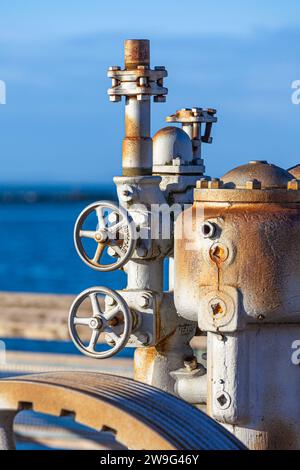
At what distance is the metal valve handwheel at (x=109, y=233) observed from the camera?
897 cm

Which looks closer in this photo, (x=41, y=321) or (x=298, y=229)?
(x=298, y=229)

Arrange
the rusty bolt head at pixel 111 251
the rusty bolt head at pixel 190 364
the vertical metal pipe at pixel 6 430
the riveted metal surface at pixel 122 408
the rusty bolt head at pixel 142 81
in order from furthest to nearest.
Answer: the rusty bolt head at pixel 190 364 → the rusty bolt head at pixel 142 81 → the rusty bolt head at pixel 111 251 → the vertical metal pipe at pixel 6 430 → the riveted metal surface at pixel 122 408

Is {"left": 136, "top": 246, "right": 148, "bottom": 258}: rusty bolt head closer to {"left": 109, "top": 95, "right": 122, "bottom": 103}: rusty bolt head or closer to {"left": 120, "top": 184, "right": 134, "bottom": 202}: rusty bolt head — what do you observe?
{"left": 120, "top": 184, "right": 134, "bottom": 202}: rusty bolt head

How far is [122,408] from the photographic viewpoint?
264 inches

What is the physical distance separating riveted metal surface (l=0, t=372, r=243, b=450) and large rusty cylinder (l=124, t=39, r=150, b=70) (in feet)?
9.16

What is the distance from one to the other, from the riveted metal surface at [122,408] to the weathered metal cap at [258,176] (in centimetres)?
190

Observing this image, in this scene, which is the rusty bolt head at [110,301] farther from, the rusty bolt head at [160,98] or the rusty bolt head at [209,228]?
the rusty bolt head at [160,98]

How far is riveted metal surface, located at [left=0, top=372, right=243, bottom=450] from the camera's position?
6.69 metres

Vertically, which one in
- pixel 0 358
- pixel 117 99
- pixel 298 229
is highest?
pixel 117 99

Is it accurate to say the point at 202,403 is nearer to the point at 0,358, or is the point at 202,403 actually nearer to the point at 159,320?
the point at 159,320

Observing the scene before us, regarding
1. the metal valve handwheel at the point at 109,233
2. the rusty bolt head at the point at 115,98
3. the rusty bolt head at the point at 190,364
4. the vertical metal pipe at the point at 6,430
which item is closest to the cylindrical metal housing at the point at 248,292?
the metal valve handwheel at the point at 109,233

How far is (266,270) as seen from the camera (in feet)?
27.8
